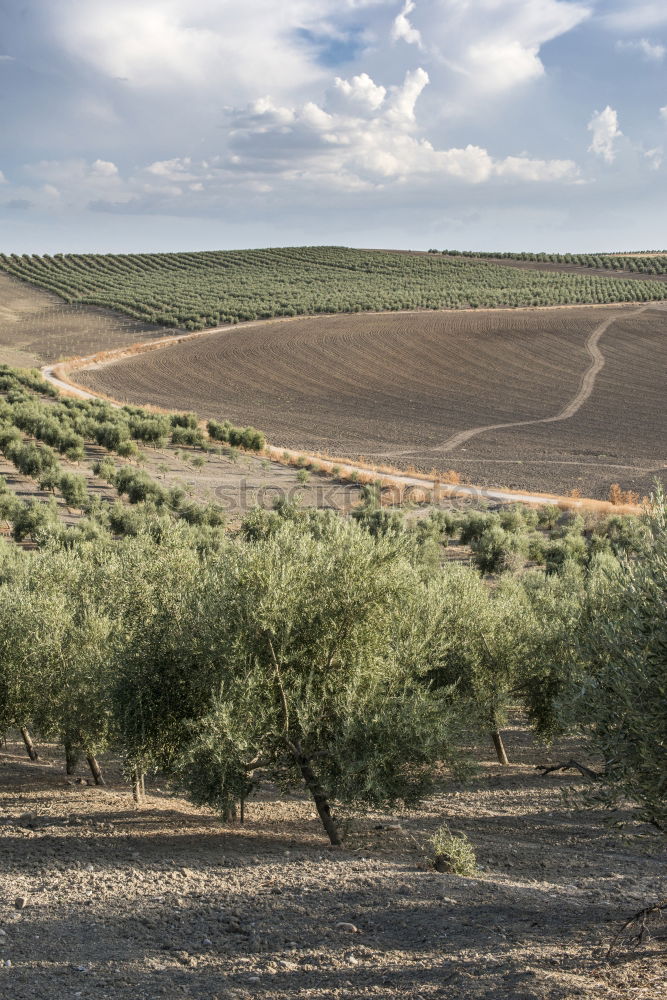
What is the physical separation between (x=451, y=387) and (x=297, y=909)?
81813 millimetres

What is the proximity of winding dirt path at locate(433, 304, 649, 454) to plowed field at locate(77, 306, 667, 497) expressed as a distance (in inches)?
7.1

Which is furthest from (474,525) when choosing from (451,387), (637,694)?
(451,387)

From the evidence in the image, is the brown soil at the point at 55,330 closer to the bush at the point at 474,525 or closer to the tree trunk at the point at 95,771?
the bush at the point at 474,525

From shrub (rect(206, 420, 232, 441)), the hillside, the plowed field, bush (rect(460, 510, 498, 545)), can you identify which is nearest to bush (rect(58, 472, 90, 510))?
shrub (rect(206, 420, 232, 441))

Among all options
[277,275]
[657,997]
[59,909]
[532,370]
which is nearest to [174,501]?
[59,909]

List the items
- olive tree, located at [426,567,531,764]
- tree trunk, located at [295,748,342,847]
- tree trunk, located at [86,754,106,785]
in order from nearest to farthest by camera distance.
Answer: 1. tree trunk, located at [295,748,342,847]
2. tree trunk, located at [86,754,106,785]
3. olive tree, located at [426,567,531,764]

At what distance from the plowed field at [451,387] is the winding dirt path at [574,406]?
0.59 ft

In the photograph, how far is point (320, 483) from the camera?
59750mm

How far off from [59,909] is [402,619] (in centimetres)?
760

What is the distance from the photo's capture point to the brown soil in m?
112

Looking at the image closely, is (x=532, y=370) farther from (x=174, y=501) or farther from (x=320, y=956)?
(x=320, y=956)

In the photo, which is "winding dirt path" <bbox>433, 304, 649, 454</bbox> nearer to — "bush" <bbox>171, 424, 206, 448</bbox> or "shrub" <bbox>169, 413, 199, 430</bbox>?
"bush" <bbox>171, 424, 206, 448</bbox>

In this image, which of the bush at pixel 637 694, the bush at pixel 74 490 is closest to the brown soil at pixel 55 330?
the bush at pixel 74 490

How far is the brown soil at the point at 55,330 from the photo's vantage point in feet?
367
